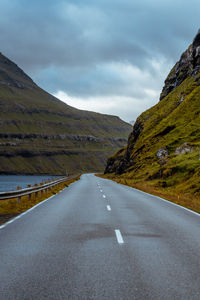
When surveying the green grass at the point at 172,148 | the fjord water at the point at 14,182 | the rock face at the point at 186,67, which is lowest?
the fjord water at the point at 14,182

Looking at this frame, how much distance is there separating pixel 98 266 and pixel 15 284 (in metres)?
1.66

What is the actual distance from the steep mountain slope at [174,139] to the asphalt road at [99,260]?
1808 centimetres

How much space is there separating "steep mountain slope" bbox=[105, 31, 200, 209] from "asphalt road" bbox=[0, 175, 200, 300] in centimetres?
1808

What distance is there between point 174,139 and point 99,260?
172ft

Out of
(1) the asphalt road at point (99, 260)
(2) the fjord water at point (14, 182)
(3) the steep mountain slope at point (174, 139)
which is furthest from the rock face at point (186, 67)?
(1) the asphalt road at point (99, 260)

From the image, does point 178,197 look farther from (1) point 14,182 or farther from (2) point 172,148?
(1) point 14,182

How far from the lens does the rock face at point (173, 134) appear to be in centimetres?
3878

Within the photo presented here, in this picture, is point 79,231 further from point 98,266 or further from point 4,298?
point 4,298

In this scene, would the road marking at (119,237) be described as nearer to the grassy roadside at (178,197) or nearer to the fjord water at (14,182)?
the grassy roadside at (178,197)

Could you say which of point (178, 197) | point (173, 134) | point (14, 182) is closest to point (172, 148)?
point (173, 134)

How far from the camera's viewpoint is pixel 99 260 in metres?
6.49

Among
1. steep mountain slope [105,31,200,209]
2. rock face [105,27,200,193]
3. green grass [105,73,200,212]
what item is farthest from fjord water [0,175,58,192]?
rock face [105,27,200,193]

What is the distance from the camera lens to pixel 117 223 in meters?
11.4

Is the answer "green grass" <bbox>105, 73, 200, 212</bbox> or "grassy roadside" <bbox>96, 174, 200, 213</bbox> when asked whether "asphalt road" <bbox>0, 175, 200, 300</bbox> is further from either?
"green grass" <bbox>105, 73, 200, 212</bbox>
